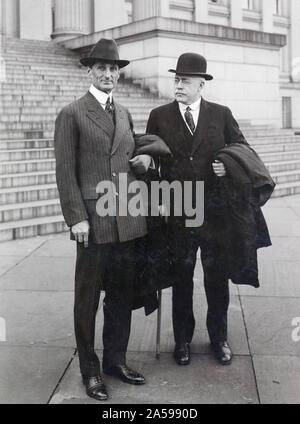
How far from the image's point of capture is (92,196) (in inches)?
130

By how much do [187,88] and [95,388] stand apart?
201 centimetres

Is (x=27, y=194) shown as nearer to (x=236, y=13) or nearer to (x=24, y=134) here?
(x=24, y=134)

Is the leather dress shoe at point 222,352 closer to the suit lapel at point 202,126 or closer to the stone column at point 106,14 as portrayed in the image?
the suit lapel at point 202,126

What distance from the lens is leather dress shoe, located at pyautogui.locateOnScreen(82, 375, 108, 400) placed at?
3.21m

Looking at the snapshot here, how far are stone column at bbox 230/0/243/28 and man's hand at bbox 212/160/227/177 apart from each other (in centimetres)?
3358

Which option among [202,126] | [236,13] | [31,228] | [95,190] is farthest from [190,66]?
[236,13]

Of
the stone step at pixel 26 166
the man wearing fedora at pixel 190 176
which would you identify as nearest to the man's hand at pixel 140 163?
the man wearing fedora at pixel 190 176

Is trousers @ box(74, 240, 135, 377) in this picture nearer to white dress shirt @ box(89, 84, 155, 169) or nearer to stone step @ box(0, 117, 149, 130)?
white dress shirt @ box(89, 84, 155, 169)

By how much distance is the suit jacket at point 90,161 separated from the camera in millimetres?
3230

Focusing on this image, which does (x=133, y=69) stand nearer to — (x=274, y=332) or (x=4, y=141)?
(x=4, y=141)


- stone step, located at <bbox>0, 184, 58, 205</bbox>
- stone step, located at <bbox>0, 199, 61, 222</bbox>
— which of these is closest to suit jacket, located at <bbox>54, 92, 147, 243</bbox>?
stone step, located at <bbox>0, 199, 61, 222</bbox>

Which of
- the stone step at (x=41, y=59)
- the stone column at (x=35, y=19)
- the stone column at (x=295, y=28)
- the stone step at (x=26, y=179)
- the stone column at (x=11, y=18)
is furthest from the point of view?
the stone column at (x=295, y=28)

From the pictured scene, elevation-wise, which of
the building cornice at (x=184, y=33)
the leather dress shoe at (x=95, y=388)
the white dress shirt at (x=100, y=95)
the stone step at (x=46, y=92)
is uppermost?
the building cornice at (x=184, y=33)

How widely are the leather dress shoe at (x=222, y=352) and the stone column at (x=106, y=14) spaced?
73.0 ft
